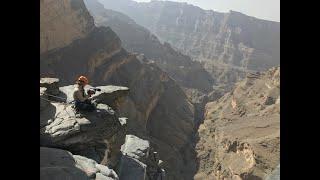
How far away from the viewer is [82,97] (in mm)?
10359

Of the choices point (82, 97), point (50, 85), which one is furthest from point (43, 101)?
point (50, 85)

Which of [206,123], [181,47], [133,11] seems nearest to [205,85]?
[206,123]

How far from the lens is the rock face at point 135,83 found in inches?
1129

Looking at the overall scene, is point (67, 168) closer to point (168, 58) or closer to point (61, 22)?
point (61, 22)

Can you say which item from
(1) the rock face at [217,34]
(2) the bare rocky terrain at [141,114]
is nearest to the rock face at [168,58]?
(2) the bare rocky terrain at [141,114]

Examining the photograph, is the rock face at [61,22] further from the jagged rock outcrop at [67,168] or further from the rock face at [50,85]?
the jagged rock outcrop at [67,168]

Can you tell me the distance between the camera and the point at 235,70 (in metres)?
66.0

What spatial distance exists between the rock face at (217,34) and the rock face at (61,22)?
46630 mm

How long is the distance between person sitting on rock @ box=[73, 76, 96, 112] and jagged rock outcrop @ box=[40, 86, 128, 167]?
0.18 metres

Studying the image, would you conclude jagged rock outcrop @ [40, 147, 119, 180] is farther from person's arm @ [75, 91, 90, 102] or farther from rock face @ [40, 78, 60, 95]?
rock face @ [40, 78, 60, 95]

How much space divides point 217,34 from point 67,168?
296 ft

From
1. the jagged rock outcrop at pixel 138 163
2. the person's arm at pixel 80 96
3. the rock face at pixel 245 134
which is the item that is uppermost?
the person's arm at pixel 80 96

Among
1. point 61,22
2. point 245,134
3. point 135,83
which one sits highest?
point 61,22
